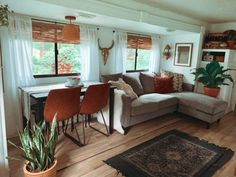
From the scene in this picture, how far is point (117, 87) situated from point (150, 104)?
683 millimetres

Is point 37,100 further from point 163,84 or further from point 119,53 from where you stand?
point 163,84

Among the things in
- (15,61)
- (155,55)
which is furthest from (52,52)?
(155,55)

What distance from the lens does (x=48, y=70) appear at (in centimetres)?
325

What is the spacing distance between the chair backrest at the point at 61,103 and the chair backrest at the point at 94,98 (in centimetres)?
17

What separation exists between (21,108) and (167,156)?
92.1 inches

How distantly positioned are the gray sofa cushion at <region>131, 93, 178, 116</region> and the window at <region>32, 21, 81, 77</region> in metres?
1.40

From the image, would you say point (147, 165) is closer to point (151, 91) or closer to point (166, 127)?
point (166, 127)

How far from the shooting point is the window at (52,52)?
302 cm

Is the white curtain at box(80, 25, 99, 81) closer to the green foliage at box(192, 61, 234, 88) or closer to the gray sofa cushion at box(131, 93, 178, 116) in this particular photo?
the gray sofa cushion at box(131, 93, 178, 116)

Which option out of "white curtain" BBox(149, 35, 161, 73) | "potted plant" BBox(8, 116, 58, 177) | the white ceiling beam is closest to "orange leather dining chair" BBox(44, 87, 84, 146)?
"potted plant" BBox(8, 116, 58, 177)

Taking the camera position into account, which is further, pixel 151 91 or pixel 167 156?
pixel 151 91

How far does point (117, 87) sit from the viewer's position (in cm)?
329

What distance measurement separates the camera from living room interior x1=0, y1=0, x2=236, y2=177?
2273 millimetres

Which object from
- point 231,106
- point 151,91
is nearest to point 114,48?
point 151,91
